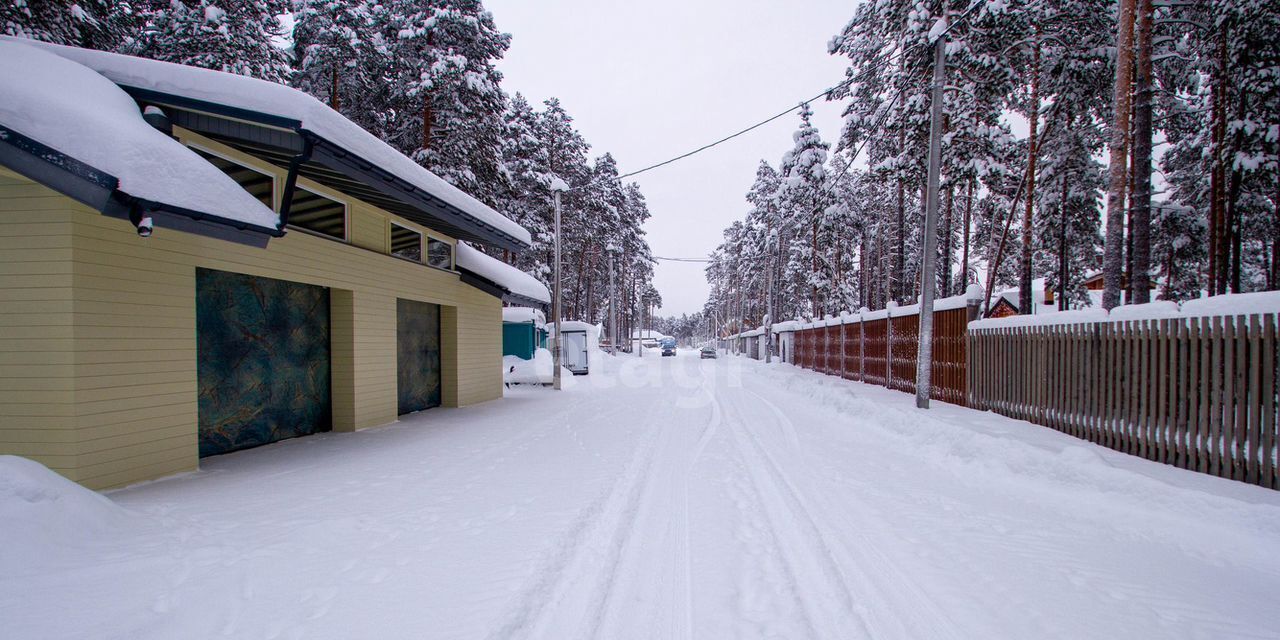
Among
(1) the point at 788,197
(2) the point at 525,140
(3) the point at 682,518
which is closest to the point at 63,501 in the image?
(3) the point at 682,518

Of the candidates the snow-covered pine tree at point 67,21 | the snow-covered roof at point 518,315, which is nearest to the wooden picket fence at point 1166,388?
the snow-covered roof at point 518,315

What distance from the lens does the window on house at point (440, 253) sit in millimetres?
12499

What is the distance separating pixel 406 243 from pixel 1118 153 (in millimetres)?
13766

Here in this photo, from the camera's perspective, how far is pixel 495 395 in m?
15.1

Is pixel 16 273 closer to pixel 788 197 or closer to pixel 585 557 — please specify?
pixel 585 557

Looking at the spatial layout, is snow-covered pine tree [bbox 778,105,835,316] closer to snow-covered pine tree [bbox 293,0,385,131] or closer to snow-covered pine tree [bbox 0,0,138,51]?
snow-covered pine tree [bbox 293,0,385,131]

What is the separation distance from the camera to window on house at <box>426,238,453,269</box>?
12499 millimetres

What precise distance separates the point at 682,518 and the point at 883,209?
36.4 m

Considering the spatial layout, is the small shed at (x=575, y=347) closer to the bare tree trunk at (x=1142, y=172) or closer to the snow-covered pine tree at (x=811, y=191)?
the snow-covered pine tree at (x=811, y=191)

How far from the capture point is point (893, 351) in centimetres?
1447

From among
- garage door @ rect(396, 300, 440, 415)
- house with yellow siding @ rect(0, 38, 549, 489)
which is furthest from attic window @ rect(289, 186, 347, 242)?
garage door @ rect(396, 300, 440, 415)

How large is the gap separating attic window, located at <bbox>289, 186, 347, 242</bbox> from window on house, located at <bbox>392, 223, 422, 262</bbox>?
1.48m

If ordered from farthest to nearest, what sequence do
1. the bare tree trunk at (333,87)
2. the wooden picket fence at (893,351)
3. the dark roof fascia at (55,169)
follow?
the bare tree trunk at (333,87) < the wooden picket fence at (893,351) < the dark roof fascia at (55,169)

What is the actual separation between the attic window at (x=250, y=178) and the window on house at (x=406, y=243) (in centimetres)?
311
